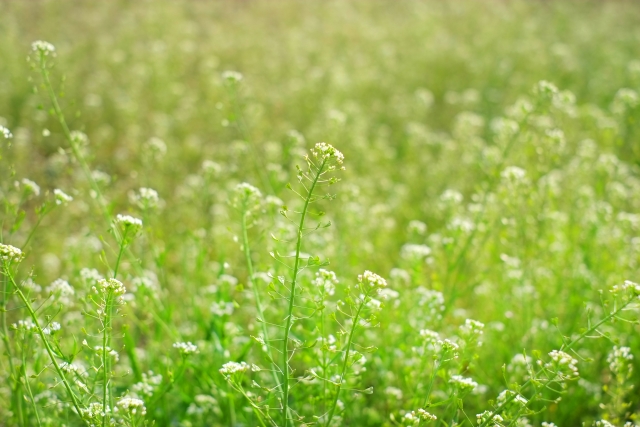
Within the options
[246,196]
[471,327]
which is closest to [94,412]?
[246,196]

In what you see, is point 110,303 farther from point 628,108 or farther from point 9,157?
point 9,157

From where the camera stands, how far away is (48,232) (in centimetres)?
600

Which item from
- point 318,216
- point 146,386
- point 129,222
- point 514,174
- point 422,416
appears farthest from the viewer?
point 514,174

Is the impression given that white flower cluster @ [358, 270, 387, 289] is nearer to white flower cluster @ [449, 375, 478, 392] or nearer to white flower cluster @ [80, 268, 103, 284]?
white flower cluster @ [449, 375, 478, 392]

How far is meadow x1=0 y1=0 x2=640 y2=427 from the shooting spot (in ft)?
8.73

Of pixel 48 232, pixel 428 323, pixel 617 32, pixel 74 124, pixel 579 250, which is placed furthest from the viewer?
pixel 617 32

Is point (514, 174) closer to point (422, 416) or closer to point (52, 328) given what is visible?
point (422, 416)

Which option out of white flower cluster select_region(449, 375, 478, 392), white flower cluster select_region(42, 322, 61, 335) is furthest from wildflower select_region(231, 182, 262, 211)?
white flower cluster select_region(449, 375, 478, 392)

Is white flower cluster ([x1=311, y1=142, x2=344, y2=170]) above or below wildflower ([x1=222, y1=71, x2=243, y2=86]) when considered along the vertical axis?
below

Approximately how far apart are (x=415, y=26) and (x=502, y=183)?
917cm

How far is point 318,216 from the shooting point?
2742 millimetres

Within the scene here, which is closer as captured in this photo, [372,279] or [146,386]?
[372,279]

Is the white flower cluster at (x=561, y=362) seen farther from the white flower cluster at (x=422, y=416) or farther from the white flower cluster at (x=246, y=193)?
the white flower cluster at (x=246, y=193)

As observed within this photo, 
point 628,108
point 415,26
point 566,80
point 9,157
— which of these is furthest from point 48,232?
point 415,26
